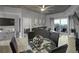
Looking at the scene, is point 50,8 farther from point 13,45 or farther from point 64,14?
point 13,45

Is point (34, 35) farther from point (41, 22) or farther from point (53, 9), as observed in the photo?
point (53, 9)

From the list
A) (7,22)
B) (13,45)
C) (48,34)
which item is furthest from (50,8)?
(13,45)

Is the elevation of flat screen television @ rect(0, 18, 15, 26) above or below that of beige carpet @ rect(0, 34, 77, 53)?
above

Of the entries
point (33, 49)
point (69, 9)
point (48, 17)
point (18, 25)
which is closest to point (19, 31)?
point (18, 25)

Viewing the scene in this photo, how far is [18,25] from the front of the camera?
1.79 metres

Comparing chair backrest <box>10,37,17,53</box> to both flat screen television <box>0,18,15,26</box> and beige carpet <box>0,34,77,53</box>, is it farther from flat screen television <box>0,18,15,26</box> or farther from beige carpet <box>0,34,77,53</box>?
flat screen television <box>0,18,15,26</box>

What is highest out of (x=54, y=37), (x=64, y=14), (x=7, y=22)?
(x=64, y=14)

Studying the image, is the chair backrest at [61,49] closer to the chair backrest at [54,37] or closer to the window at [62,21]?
the chair backrest at [54,37]

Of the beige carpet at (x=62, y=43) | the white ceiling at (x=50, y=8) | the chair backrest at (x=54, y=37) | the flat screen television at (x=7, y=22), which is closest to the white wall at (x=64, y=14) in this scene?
the white ceiling at (x=50, y=8)

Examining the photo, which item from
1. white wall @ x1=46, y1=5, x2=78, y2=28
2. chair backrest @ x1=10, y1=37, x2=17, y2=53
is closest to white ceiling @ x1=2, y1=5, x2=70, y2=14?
white wall @ x1=46, y1=5, x2=78, y2=28

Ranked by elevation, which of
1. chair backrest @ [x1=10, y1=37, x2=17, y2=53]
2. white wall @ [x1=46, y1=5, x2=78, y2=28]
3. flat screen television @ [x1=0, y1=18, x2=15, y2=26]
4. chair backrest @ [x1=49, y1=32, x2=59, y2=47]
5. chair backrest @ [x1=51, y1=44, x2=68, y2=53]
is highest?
white wall @ [x1=46, y1=5, x2=78, y2=28]

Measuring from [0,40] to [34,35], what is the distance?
1.73 feet

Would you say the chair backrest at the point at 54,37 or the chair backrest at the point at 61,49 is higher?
the chair backrest at the point at 54,37

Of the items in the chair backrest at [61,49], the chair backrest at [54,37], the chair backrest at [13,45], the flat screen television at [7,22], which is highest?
the flat screen television at [7,22]
